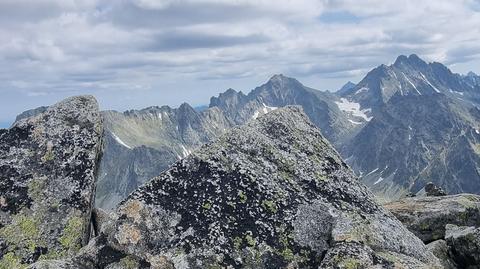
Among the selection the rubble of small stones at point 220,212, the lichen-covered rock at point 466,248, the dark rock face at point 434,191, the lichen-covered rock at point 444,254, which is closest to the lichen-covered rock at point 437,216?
the rubble of small stones at point 220,212

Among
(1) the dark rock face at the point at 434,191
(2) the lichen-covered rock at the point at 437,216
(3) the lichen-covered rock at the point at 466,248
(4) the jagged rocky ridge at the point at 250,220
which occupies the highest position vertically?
(4) the jagged rocky ridge at the point at 250,220

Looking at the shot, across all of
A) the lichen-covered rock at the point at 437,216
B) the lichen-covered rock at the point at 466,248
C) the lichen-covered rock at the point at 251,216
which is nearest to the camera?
the lichen-covered rock at the point at 251,216

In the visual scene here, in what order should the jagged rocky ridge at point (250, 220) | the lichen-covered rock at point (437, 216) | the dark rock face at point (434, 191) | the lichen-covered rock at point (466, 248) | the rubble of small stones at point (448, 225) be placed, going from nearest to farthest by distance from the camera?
1. the jagged rocky ridge at point (250, 220)
2. the lichen-covered rock at point (466, 248)
3. the rubble of small stones at point (448, 225)
4. the lichen-covered rock at point (437, 216)
5. the dark rock face at point (434, 191)

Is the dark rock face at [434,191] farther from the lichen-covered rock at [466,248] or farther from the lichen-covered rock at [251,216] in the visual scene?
the lichen-covered rock at [251,216]

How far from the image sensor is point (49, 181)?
20.0m

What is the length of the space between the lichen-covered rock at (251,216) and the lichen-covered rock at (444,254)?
4.09 m

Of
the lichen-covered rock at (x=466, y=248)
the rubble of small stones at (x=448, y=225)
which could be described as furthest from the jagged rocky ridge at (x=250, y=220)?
the rubble of small stones at (x=448, y=225)

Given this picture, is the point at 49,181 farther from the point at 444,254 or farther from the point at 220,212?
the point at 444,254

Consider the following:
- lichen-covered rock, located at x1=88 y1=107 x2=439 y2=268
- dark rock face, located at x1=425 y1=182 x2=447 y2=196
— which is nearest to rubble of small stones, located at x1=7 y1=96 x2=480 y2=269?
lichen-covered rock, located at x1=88 y1=107 x2=439 y2=268

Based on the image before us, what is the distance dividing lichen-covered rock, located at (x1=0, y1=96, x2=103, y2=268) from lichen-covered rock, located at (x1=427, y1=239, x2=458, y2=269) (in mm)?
13446

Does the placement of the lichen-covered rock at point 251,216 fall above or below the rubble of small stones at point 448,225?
above

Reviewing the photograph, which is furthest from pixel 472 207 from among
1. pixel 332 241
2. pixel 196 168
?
pixel 196 168

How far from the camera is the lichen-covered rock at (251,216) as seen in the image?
1423 cm

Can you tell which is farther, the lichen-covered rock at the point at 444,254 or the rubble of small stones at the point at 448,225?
the lichen-covered rock at the point at 444,254
